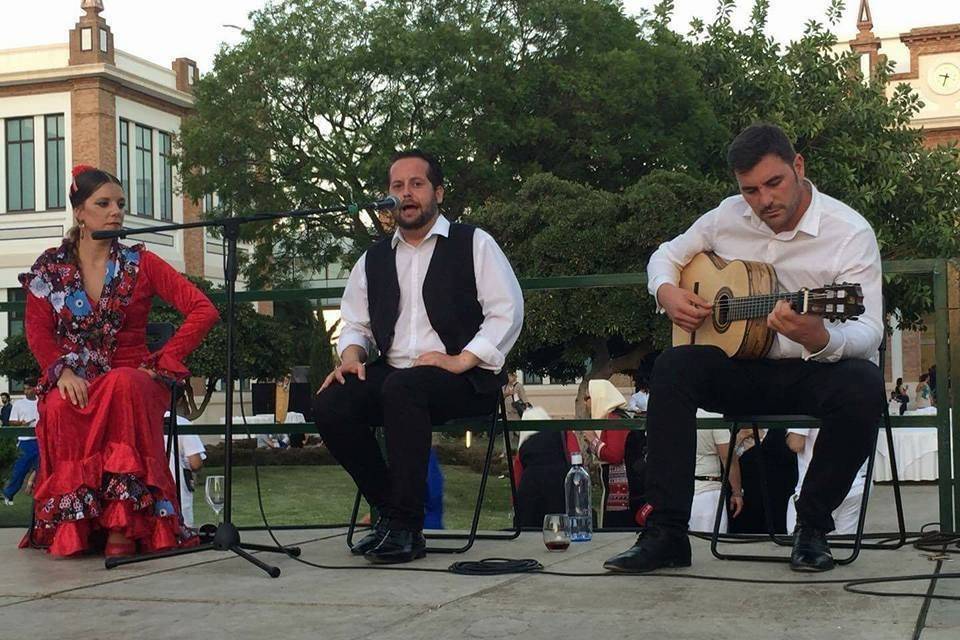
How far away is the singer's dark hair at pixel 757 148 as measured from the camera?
4.36 meters

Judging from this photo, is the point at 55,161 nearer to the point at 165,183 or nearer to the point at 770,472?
the point at 165,183

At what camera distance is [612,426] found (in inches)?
216

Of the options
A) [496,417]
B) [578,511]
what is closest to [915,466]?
[578,511]

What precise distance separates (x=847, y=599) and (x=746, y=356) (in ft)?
3.41

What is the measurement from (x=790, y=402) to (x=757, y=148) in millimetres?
847

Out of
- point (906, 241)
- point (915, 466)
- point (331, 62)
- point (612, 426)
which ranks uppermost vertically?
point (331, 62)

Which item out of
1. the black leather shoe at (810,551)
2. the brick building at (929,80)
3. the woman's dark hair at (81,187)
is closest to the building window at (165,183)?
the brick building at (929,80)

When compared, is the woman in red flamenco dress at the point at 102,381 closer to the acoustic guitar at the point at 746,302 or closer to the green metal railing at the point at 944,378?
the green metal railing at the point at 944,378

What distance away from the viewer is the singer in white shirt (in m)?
4.61

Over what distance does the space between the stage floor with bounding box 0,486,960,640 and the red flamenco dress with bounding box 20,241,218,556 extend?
26 centimetres

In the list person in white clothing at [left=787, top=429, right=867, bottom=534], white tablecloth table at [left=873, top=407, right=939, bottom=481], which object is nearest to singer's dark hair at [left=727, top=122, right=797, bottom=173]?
person in white clothing at [left=787, top=429, right=867, bottom=534]

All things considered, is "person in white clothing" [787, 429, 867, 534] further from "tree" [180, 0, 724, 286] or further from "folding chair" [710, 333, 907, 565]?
"tree" [180, 0, 724, 286]

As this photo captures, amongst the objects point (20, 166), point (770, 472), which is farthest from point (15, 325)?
point (20, 166)

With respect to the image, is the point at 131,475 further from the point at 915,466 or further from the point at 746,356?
the point at 915,466
